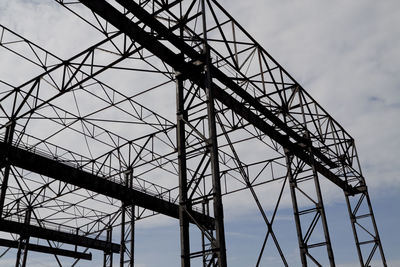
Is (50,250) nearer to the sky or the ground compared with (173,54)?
nearer to the ground

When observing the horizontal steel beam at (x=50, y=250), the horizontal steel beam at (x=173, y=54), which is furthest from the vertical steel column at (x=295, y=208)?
the horizontal steel beam at (x=50, y=250)

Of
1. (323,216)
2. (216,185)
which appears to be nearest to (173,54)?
(216,185)

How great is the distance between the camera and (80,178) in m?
22.8

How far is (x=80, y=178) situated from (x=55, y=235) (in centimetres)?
1094

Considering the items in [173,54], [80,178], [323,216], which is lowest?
[323,216]

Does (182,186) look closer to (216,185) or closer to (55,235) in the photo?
(216,185)

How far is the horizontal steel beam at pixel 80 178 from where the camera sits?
19688 mm

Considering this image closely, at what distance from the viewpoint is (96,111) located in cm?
2111

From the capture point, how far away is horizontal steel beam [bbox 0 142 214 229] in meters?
19.7

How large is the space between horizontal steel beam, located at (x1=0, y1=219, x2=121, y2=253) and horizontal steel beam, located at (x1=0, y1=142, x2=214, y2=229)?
697 cm

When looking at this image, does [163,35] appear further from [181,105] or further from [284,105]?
[284,105]

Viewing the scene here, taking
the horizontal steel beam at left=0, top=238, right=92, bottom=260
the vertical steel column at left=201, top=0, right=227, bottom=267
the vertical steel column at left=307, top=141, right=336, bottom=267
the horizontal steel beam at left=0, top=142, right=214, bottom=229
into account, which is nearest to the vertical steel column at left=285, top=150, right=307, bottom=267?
the vertical steel column at left=307, top=141, right=336, bottom=267

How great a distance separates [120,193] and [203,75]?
514 inches

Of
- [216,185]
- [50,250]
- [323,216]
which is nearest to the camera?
[216,185]
